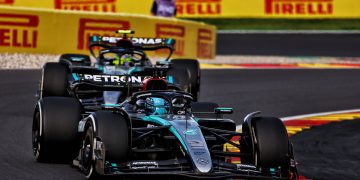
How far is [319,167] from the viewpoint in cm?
1193

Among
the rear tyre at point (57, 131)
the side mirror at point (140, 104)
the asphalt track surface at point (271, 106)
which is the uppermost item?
the side mirror at point (140, 104)

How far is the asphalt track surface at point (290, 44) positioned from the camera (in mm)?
32031

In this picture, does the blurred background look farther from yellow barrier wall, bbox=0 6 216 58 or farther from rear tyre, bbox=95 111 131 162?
rear tyre, bbox=95 111 131 162

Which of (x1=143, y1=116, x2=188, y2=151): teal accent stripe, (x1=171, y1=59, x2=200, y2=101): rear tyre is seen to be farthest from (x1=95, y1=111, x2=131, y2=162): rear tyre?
(x1=171, y1=59, x2=200, y2=101): rear tyre

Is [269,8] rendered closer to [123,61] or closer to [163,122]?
[123,61]

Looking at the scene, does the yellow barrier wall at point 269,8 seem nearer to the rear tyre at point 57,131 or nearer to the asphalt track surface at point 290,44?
the asphalt track surface at point 290,44

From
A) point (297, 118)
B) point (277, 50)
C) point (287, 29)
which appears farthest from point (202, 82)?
point (287, 29)

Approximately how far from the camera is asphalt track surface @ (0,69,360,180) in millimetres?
11758

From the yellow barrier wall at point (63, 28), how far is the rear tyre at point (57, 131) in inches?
520

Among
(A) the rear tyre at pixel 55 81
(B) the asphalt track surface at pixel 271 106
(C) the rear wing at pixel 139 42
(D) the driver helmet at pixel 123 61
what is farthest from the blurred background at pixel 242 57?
(D) the driver helmet at pixel 123 61

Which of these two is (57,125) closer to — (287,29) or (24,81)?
(24,81)

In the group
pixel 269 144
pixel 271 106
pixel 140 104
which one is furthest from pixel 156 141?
pixel 271 106

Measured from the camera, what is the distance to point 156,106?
11.6 meters

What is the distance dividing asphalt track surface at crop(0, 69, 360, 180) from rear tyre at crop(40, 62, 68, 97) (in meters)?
0.57
